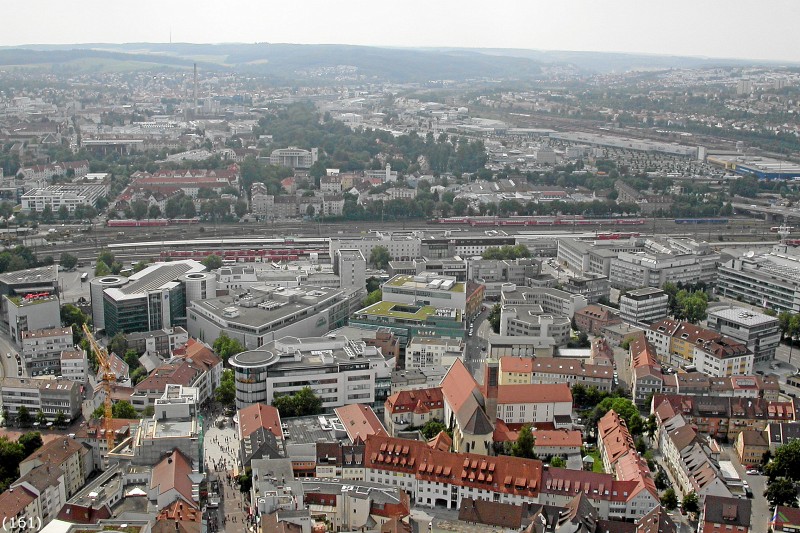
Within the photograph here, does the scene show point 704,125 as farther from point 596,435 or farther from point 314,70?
point 314,70

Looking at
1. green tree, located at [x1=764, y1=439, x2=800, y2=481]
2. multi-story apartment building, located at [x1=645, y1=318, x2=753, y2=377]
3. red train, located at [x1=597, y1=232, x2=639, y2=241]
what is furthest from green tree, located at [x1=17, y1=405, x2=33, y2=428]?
red train, located at [x1=597, y1=232, x2=639, y2=241]

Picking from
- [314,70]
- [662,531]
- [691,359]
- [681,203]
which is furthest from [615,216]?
[314,70]

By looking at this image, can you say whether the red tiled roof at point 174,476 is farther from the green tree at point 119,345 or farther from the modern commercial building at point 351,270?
the modern commercial building at point 351,270

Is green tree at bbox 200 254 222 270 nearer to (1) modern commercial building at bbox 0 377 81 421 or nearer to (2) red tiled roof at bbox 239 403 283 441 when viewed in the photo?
(1) modern commercial building at bbox 0 377 81 421

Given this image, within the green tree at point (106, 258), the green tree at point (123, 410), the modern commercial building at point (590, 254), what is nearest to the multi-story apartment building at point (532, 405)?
the green tree at point (123, 410)

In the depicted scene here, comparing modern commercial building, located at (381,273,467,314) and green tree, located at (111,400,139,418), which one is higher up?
modern commercial building, located at (381,273,467,314)

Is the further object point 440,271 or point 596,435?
point 440,271
